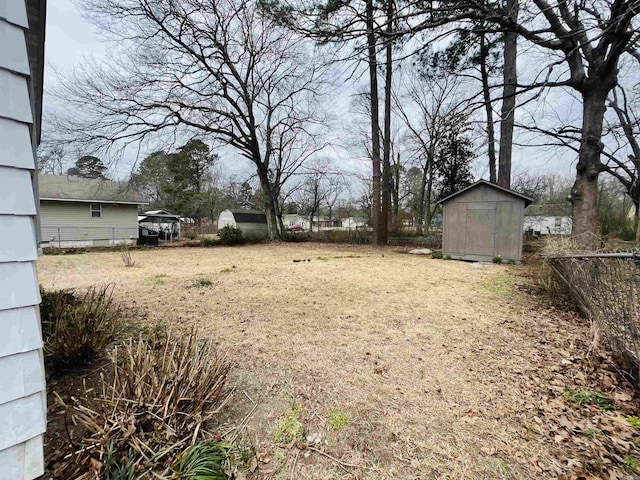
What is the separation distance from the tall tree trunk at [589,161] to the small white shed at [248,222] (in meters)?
15.4

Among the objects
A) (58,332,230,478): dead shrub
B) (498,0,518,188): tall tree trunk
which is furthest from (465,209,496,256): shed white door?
(58,332,230,478): dead shrub

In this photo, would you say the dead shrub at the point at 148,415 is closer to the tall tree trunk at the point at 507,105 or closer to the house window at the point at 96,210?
the tall tree trunk at the point at 507,105

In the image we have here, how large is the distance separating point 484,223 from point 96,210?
17470 mm

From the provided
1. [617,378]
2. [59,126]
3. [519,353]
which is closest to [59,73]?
[59,126]

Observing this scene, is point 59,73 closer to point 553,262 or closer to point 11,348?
point 11,348

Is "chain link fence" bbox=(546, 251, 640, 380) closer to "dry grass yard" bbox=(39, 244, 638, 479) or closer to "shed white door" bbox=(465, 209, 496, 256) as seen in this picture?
"dry grass yard" bbox=(39, 244, 638, 479)

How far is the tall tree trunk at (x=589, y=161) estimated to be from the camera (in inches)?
227

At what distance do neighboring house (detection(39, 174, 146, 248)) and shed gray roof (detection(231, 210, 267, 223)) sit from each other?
5.30m

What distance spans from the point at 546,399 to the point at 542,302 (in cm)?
Result: 306

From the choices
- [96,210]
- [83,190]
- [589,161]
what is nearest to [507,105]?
[589,161]

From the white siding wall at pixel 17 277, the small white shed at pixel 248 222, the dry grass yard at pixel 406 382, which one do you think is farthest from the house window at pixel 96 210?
the white siding wall at pixel 17 277

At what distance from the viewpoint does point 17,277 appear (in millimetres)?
1188

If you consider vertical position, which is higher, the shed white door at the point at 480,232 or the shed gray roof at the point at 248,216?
the shed gray roof at the point at 248,216

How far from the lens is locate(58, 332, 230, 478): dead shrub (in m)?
1.37
